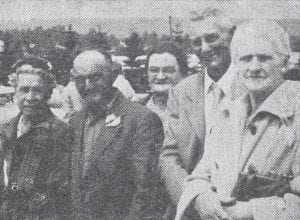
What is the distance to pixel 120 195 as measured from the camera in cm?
223

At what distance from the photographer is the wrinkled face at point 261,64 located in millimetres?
1758

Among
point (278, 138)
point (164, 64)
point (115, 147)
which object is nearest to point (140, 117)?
point (115, 147)

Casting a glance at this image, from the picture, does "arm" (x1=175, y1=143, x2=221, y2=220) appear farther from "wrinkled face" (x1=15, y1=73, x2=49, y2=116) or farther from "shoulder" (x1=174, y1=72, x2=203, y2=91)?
"wrinkled face" (x1=15, y1=73, x2=49, y2=116)

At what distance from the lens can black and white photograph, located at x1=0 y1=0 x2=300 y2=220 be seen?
1716mm

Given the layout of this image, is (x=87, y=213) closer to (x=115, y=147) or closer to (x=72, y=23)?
(x=115, y=147)

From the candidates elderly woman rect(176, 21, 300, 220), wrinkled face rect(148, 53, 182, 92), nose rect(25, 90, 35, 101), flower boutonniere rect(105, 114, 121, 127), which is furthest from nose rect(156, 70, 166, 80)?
elderly woman rect(176, 21, 300, 220)

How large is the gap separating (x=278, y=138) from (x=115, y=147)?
2.85ft

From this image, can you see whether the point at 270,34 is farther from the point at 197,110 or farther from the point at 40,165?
the point at 40,165

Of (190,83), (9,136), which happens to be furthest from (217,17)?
(9,136)

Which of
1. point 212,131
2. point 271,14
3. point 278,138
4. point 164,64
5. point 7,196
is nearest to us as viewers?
point 278,138

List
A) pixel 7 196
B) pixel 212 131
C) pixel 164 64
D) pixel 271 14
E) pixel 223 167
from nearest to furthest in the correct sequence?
pixel 223 167
pixel 212 131
pixel 7 196
pixel 271 14
pixel 164 64

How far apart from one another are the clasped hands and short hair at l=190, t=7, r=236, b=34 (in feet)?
3.18

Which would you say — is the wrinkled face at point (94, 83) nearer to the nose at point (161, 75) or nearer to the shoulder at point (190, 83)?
the shoulder at point (190, 83)

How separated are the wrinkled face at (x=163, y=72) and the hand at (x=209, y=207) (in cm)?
111
